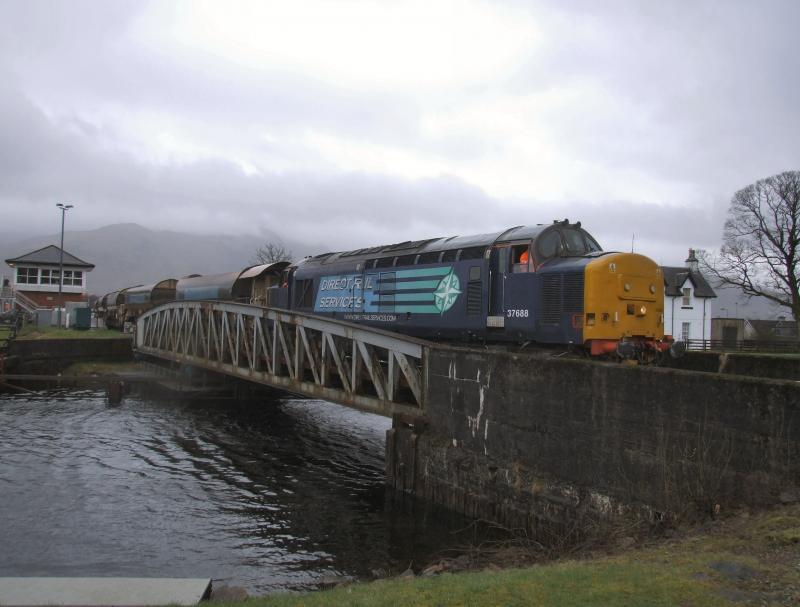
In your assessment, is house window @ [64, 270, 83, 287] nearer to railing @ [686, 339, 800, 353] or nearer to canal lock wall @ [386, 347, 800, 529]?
railing @ [686, 339, 800, 353]

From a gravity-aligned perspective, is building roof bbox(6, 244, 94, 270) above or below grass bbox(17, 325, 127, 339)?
above

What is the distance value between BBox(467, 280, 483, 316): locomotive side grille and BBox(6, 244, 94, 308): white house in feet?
185

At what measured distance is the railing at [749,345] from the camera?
3943 cm

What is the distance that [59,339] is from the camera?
41312 mm

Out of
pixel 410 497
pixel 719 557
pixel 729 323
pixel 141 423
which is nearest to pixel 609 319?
pixel 410 497

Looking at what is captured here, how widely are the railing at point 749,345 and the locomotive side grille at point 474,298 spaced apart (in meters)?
25.3

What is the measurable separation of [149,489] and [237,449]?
18.6ft

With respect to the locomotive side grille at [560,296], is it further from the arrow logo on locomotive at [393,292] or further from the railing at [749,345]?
the railing at [749,345]

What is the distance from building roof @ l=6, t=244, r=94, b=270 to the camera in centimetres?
6216

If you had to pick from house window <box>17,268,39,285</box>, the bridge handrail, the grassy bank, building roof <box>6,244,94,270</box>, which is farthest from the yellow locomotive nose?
house window <box>17,268,39,285</box>

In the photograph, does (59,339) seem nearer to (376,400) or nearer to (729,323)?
(376,400)

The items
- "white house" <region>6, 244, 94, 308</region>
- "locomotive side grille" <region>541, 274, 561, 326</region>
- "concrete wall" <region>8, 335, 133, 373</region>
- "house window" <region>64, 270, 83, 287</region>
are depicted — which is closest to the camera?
"locomotive side grille" <region>541, 274, 561, 326</region>

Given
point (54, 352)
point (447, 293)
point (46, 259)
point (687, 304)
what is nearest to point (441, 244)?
point (447, 293)

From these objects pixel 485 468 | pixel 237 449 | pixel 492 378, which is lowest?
pixel 237 449
